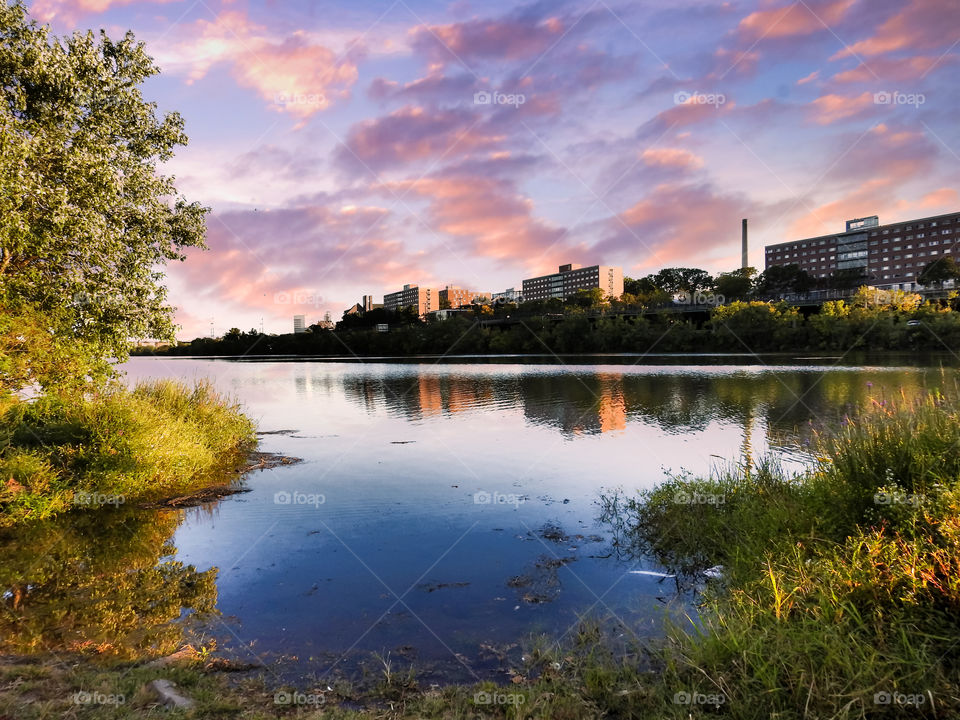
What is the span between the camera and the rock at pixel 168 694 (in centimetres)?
551

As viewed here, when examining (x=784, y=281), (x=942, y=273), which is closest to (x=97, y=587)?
(x=942, y=273)

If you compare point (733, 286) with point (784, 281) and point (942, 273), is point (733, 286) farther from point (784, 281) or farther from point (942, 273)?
point (942, 273)

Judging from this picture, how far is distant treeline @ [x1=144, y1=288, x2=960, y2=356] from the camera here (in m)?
86.6

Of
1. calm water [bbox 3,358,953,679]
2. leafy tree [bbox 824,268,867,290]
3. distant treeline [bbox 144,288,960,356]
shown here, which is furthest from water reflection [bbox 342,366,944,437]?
leafy tree [bbox 824,268,867,290]

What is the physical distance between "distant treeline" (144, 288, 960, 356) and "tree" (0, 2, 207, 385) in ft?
332

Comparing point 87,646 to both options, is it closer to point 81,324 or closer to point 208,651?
point 208,651

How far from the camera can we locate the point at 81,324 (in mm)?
16422

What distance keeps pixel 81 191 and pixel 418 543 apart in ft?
41.1

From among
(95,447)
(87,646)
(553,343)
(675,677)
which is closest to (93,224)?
(95,447)

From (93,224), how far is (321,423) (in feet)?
68.7

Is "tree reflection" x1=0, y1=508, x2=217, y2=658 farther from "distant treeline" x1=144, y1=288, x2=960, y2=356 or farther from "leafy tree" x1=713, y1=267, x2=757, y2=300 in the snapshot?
"leafy tree" x1=713, y1=267, x2=757, y2=300

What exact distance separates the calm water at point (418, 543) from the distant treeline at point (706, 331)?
242 ft

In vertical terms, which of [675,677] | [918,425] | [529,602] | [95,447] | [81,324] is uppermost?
[81,324]

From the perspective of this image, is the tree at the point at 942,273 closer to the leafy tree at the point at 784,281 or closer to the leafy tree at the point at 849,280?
the leafy tree at the point at 849,280
